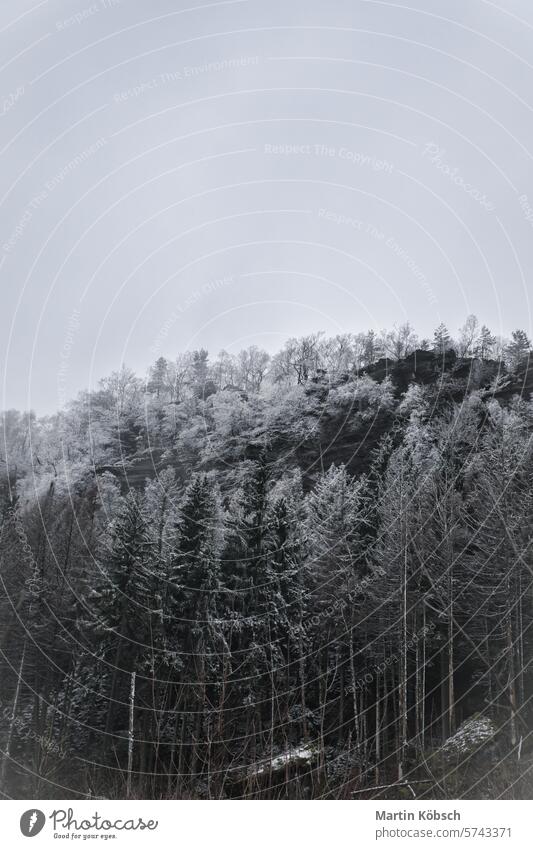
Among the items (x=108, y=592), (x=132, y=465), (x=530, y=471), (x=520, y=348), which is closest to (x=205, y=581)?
(x=108, y=592)

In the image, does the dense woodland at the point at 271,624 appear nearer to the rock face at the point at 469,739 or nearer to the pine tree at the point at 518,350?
the rock face at the point at 469,739

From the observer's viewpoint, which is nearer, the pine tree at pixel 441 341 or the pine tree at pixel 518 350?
the pine tree at pixel 518 350

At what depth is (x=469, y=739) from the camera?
17891 millimetres

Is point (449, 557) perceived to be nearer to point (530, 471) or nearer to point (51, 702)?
point (530, 471)

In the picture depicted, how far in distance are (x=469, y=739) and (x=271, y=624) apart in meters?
7.06

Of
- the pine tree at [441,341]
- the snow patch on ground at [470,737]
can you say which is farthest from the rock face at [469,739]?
the pine tree at [441,341]

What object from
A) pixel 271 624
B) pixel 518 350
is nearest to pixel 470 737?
pixel 271 624

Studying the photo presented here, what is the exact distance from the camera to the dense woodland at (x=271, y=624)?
677 inches

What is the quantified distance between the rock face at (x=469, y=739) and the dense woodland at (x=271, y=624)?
0.08 metres

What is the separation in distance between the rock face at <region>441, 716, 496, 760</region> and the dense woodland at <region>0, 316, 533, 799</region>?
0.08 m

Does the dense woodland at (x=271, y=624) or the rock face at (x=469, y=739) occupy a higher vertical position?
the dense woodland at (x=271, y=624)

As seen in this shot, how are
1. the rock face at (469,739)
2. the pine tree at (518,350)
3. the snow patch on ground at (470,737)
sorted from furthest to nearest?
the pine tree at (518,350), the snow patch on ground at (470,737), the rock face at (469,739)

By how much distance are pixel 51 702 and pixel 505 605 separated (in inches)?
612

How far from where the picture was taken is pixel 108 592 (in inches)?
820
